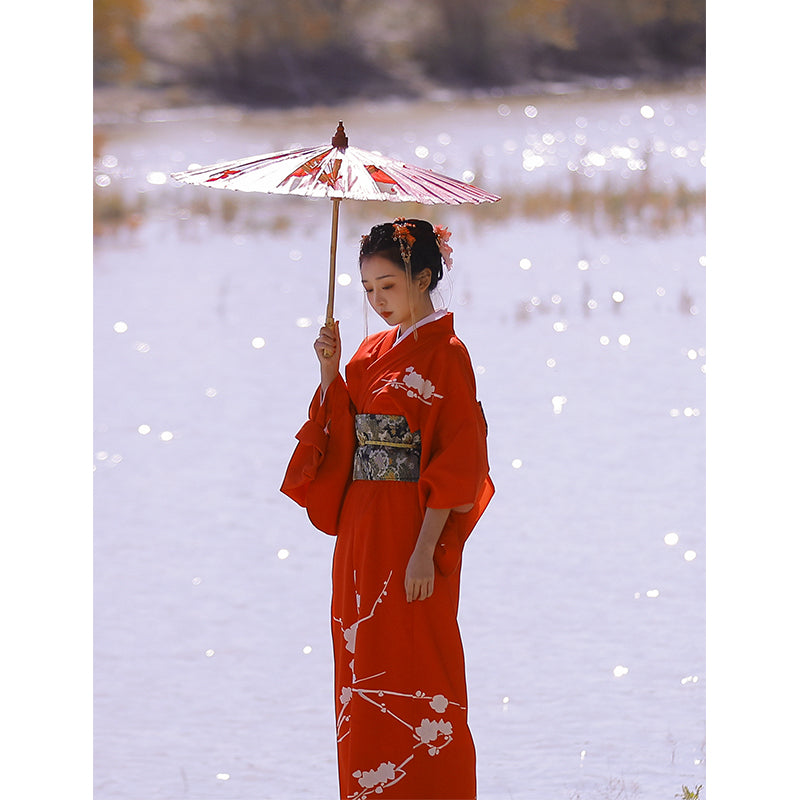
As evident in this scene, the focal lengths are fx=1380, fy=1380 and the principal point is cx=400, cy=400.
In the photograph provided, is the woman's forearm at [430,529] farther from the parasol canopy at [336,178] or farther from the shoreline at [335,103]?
the shoreline at [335,103]

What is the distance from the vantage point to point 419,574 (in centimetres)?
221

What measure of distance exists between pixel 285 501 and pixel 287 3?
9.61 meters

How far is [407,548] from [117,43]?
12.1 m

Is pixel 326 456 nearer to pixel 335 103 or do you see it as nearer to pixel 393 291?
pixel 393 291

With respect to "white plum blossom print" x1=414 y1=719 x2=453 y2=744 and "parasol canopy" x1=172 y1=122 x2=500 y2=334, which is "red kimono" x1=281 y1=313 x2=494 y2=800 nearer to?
"white plum blossom print" x1=414 y1=719 x2=453 y2=744

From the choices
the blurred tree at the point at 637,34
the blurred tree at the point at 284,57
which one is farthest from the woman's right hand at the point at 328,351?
the blurred tree at the point at 637,34

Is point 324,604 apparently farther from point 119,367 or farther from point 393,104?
point 393,104

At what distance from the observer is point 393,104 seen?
13023 millimetres

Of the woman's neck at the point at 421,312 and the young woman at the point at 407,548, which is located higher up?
the woman's neck at the point at 421,312

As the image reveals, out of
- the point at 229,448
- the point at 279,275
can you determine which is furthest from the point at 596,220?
the point at 229,448

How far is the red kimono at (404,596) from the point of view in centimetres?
224

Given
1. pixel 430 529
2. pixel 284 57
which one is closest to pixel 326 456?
pixel 430 529

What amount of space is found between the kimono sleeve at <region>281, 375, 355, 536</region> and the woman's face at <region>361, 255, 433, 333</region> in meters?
0.15

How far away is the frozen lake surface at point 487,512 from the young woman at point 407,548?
0.77 metres
